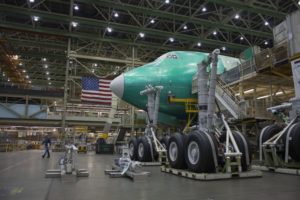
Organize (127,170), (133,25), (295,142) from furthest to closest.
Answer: (133,25)
(295,142)
(127,170)

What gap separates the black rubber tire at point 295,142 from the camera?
8.82 m

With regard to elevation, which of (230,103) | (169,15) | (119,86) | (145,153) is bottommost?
(145,153)

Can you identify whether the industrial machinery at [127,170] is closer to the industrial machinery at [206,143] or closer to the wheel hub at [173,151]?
the industrial machinery at [206,143]

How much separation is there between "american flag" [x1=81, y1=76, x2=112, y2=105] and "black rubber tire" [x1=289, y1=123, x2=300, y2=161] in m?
18.8

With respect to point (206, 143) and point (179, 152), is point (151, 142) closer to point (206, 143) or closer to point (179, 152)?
point (179, 152)

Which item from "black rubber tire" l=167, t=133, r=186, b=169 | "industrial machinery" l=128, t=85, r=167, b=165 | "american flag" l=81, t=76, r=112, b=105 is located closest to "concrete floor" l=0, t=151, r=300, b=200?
"black rubber tire" l=167, t=133, r=186, b=169

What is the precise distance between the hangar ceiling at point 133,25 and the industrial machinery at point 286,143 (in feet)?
43.2

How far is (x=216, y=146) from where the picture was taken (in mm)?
8047

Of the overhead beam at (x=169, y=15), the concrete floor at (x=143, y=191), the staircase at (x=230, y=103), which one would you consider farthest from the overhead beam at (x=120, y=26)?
the concrete floor at (x=143, y=191)

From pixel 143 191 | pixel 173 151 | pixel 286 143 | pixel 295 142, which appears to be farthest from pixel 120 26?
pixel 143 191

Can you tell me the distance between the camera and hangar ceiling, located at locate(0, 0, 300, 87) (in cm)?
2289

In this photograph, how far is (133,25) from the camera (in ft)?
88.8

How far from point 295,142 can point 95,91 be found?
20.1 meters

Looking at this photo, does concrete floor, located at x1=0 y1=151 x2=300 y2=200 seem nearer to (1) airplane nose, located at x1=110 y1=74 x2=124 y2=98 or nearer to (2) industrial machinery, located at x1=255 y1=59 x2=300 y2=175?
(2) industrial machinery, located at x1=255 y1=59 x2=300 y2=175
